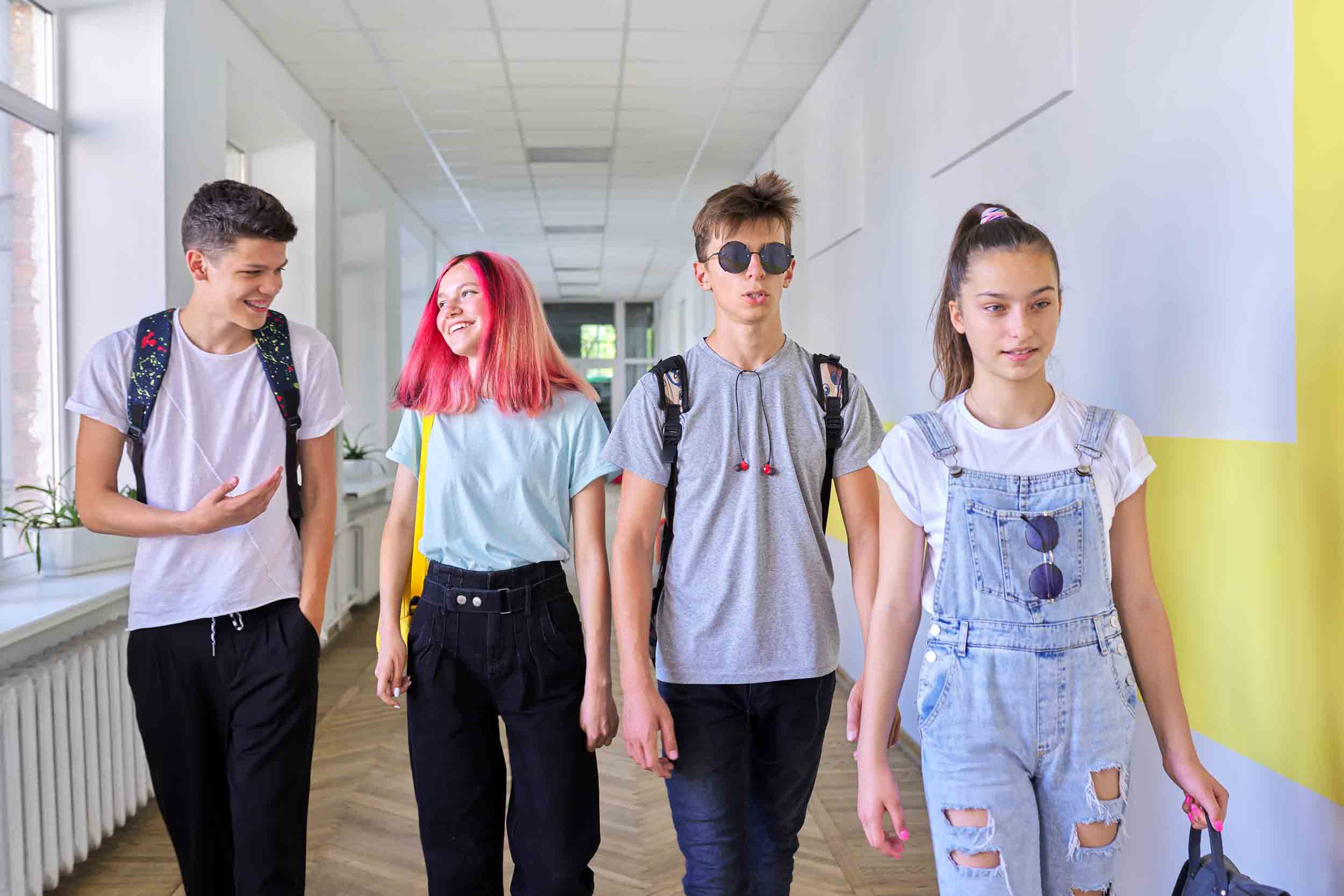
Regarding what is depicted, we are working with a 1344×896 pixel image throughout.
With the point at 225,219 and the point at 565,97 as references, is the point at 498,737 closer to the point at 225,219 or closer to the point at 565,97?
the point at 225,219

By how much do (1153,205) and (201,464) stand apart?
2.01m

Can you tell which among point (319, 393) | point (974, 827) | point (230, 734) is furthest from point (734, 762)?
point (319, 393)

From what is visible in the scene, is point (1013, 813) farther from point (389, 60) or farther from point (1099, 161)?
point (389, 60)

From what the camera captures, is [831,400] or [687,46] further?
[687,46]

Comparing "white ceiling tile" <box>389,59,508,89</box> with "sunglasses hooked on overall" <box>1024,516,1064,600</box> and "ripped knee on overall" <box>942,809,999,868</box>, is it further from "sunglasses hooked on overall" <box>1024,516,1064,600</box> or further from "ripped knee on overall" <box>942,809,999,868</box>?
"ripped knee on overall" <box>942,809,999,868</box>

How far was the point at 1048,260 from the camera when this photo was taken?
159 cm

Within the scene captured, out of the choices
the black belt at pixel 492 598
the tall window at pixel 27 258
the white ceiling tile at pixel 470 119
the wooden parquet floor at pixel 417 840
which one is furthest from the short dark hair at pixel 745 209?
the white ceiling tile at pixel 470 119

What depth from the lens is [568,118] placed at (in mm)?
6598

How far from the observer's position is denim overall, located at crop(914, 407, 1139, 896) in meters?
1.48

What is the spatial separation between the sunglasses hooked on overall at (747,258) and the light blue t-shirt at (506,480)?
0.37 meters

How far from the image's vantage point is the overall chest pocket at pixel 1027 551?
4.92 ft

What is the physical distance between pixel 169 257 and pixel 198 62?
913 mm

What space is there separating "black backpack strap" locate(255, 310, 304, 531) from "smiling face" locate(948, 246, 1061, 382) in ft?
4.39

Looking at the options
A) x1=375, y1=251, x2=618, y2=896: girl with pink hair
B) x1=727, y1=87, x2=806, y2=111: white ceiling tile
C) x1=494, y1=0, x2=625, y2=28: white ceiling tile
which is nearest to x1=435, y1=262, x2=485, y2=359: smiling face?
x1=375, y1=251, x2=618, y2=896: girl with pink hair
